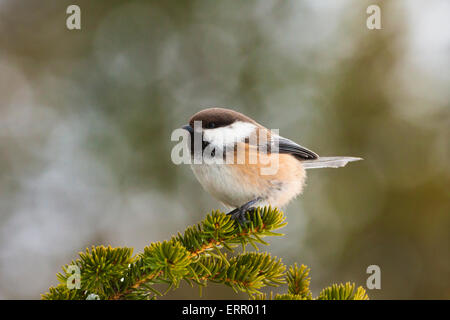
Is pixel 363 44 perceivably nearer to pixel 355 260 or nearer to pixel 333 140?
pixel 333 140

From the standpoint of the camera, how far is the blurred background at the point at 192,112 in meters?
3.86

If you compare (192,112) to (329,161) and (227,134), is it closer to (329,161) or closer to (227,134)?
(329,161)

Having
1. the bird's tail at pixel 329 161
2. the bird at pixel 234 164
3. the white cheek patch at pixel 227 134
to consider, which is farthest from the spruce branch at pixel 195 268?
the bird's tail at pixel 329 161

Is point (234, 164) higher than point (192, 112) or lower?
lower

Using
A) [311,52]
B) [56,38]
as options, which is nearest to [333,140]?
[311,52]

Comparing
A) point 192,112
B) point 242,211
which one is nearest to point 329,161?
point 242,211

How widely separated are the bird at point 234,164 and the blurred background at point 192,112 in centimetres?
179

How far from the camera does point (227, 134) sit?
2.14 m

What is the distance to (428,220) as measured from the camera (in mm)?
3746

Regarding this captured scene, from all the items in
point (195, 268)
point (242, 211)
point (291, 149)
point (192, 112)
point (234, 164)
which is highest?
point (192, 112)

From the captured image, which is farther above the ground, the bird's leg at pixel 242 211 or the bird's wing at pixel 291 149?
the bird's wing at pixel 291 149

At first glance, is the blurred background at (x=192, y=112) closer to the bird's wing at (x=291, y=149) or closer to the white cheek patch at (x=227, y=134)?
the bird's wing at (x=291, y=149)

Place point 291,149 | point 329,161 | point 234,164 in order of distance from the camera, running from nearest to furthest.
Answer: point 234,164
point 291,149
point 329,161

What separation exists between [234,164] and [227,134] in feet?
0.52
